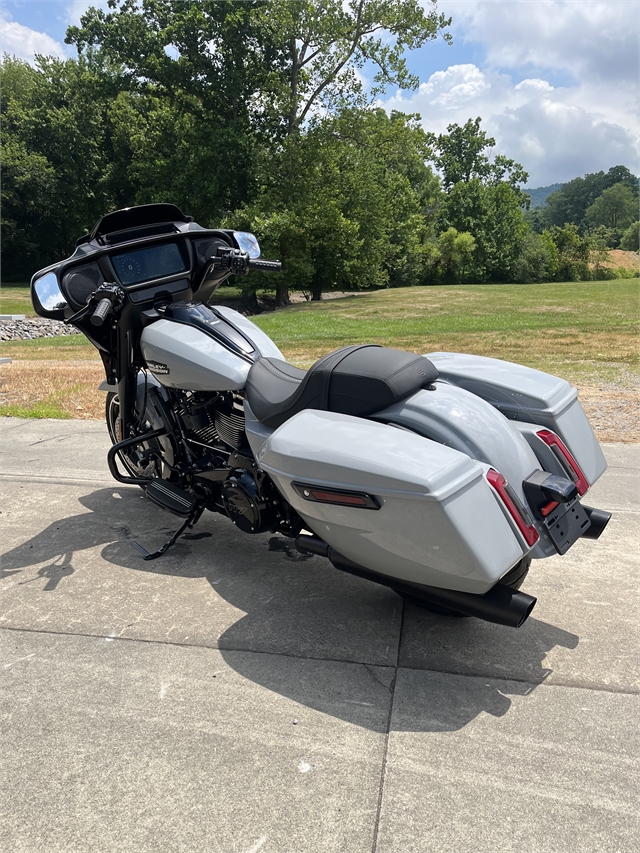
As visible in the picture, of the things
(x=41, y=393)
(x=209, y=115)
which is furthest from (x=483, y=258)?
(x=41, y=393)

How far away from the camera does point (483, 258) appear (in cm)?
4706

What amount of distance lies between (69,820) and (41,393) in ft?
22.5

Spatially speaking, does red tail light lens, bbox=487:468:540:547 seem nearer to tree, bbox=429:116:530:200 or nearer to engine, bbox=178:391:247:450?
engine, bbox=178:391:247:450

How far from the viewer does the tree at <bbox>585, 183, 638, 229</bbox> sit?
10275 cm

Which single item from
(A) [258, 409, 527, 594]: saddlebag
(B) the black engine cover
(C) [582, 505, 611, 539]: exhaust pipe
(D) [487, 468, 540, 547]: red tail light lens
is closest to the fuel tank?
(B) the black engine cover

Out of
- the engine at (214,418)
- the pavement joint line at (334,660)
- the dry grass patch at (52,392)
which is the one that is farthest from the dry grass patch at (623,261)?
the pavement joint line at (334,660)

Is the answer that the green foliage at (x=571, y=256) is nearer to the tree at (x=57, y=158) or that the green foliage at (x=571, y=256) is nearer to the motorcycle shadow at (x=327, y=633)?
the tree at (x=57, y=158)

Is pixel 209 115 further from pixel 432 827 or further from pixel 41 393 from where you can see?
pixel 432 827

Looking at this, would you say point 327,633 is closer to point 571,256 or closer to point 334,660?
point 334,660

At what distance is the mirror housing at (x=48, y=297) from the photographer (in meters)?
3.61

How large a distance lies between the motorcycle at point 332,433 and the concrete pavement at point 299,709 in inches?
11.3

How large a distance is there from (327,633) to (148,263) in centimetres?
216

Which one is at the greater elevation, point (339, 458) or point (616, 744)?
point (339, 458)

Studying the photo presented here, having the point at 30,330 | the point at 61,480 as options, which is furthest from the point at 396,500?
the point at 30,330
